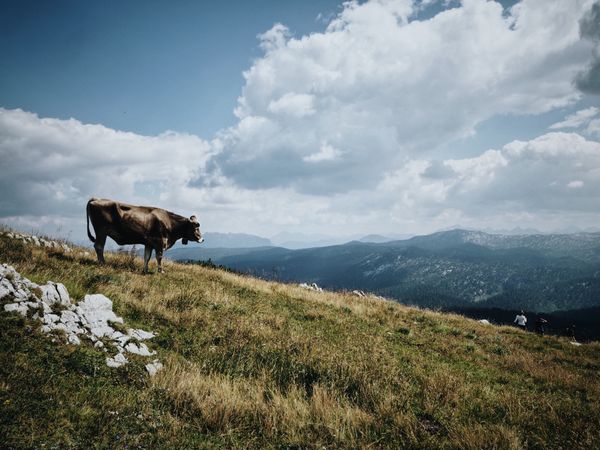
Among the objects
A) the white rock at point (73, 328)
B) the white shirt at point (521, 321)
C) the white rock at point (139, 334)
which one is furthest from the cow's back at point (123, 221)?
the white shirt at point (521, 321)

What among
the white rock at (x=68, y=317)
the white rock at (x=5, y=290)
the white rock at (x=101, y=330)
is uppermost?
the white rock at (x=5, y=290)

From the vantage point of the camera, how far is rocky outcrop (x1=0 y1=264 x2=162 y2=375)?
636 cm

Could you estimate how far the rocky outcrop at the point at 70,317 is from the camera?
20.9 feet

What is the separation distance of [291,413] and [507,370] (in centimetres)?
1007

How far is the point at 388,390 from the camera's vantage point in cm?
712

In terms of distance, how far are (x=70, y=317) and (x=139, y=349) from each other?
1573 mm

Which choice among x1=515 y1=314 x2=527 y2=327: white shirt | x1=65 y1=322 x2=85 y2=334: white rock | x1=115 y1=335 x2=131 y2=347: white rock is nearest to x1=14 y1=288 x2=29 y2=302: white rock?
x1=65 y1=322 x2=85 y2=334: white rock

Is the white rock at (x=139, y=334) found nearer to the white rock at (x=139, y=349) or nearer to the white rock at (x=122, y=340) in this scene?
the white rock at (x=122, y=340)

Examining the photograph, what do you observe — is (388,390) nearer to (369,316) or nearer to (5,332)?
(5,332)

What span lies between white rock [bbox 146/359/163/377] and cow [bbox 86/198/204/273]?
30.6 ft

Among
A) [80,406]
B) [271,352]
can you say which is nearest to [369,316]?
[271,352]

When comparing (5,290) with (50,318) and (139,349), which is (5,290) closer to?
(50,318)

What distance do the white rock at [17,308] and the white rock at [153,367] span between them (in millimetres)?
2584

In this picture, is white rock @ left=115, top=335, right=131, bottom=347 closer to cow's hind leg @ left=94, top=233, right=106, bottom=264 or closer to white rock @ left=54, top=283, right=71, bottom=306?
white rock @ left=54, top=283, right=71, bottom=306
